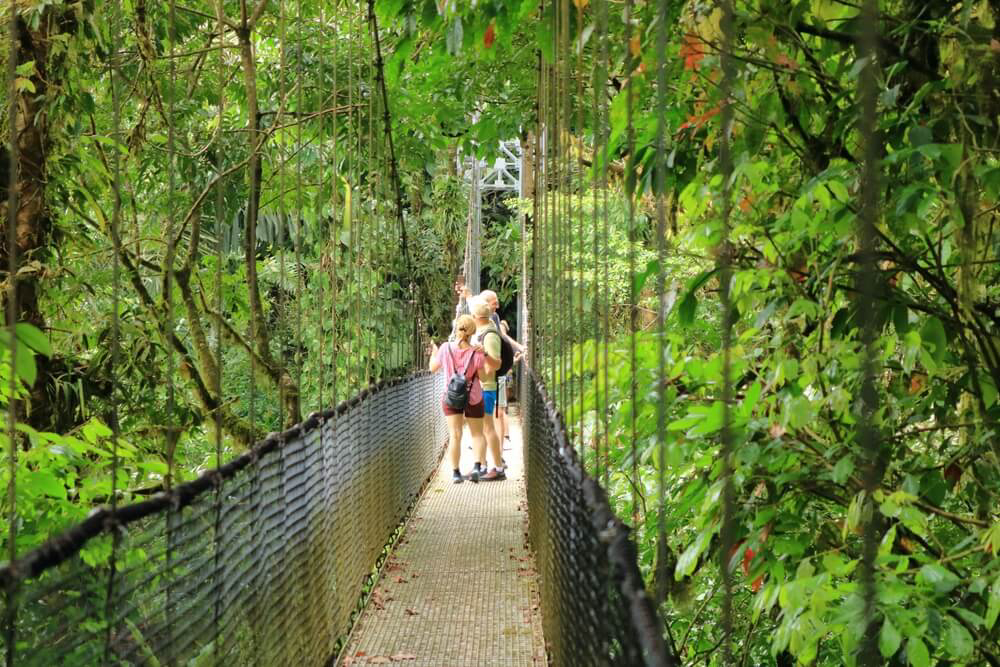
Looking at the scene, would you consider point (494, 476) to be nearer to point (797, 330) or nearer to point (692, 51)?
point (797, 330)

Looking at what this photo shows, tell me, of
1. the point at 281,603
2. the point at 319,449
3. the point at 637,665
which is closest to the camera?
the point at 637,665

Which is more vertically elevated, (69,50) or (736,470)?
(69,50)

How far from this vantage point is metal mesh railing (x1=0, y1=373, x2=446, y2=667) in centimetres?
126

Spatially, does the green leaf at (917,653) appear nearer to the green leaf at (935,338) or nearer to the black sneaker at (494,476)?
the green leaf at (935,338)

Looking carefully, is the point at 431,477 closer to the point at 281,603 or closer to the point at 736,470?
the point at 281,603

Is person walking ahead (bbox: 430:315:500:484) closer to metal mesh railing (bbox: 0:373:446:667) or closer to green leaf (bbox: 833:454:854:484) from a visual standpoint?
metal mesh railing (bbox: 0:373:446:667)

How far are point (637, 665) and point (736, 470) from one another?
1.98 ft

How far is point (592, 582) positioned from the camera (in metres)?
1.38

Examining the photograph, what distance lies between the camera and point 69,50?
9.91ft

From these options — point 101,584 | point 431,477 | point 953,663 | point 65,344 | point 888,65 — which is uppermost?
point 888,65

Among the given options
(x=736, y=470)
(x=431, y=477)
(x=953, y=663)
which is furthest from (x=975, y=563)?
(x=431, y=477)

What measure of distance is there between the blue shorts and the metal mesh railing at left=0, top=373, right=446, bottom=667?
2.19 metres

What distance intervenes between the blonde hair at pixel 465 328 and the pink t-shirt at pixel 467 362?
5cm

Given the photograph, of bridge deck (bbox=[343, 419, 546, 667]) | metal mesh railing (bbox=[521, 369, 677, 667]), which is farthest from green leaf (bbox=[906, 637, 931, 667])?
bridge deck (bbox=[343, 419, 546, 667])
